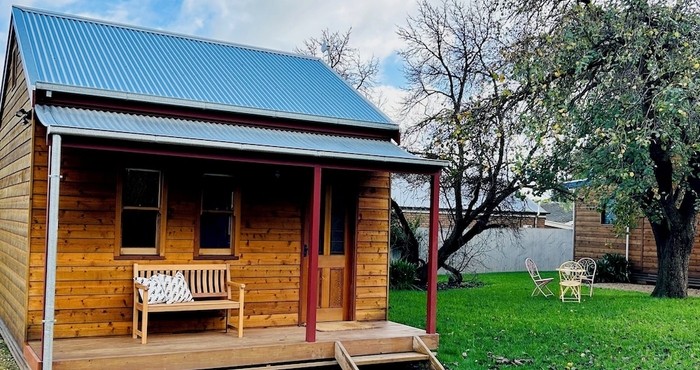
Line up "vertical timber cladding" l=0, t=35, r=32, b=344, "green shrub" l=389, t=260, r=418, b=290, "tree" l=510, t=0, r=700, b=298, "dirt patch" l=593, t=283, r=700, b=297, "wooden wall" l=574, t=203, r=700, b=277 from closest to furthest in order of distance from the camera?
"vertical timber cladding" l=0, t=35, r=32, b=344, "tree" l=510, t=0, r=700, b=298, "green shrub" l=389, t=260, r=418, b=290, "dirt patch" l=593, t=283, r=700, b=297, "wooden wall" l=574, t=203, r=700, b=277

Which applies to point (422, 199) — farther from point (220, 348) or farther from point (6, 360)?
point (6, 360)

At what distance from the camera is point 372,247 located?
9945 mm

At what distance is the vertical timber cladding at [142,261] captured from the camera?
25.9 feet

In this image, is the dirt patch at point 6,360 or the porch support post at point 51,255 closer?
the porch support post at point 51,255

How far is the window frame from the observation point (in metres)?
8.24

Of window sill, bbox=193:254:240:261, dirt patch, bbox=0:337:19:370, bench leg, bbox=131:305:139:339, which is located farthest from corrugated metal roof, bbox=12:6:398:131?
dirt patch, bbox=0:337:19:370

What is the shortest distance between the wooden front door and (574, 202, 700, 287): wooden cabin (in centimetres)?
1174

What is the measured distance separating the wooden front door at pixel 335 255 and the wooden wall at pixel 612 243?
11738mm

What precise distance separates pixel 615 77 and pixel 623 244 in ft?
40.4

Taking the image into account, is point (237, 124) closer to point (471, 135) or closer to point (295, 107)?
point (295, 107)

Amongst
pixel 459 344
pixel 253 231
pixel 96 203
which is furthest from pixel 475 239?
pixel 96 203

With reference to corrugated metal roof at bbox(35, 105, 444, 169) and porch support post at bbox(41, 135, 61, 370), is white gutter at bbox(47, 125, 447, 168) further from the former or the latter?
porch support post at bbox(41, 135, 61, 370)

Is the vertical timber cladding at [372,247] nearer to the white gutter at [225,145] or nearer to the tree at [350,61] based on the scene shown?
the white gutter at [225,145]

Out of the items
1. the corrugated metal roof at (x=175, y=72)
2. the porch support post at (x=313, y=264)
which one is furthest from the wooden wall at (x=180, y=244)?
the porch support post at (x=313, y=264)
